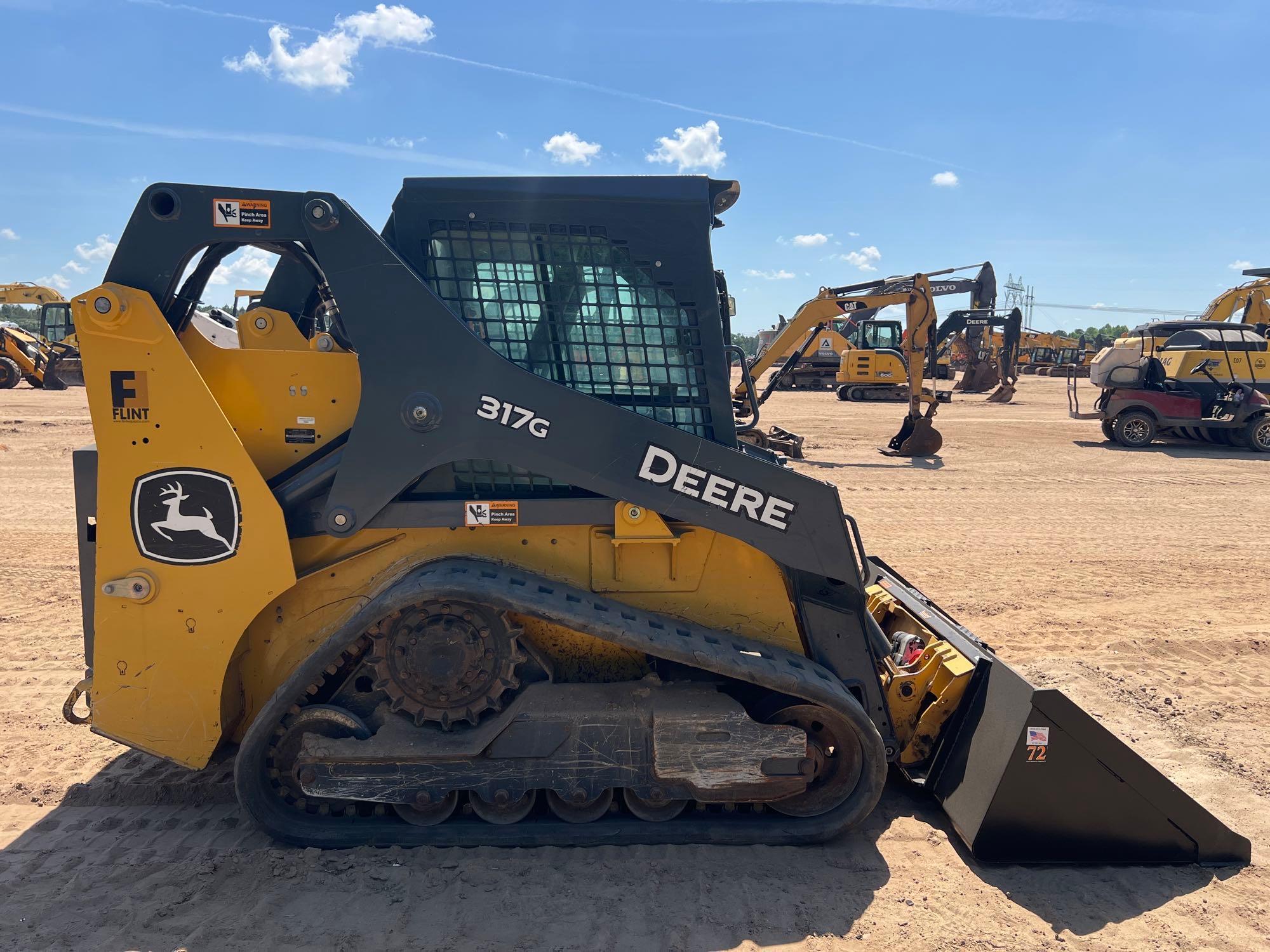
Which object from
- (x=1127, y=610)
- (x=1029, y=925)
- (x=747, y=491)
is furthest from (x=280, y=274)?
(x=1127, y=610)

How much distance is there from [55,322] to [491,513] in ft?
107

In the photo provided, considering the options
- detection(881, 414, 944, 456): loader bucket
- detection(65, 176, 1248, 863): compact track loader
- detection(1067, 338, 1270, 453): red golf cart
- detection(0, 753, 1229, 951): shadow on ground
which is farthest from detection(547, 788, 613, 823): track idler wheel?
detection(1067, 338, 1270, 453): red golf cart

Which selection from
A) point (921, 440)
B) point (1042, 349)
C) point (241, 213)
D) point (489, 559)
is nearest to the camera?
point (241, 213)

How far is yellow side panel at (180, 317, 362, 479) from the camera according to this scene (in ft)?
11.1

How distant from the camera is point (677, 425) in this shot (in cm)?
350

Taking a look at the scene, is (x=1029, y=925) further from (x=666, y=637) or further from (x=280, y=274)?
(x=280, y=274)

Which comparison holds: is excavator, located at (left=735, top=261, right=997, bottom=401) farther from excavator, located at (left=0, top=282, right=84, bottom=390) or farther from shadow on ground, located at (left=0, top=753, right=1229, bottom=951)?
excavator, located at (left=0, top=282, right=84, bottom=390)

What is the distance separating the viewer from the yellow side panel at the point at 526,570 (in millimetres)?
3404

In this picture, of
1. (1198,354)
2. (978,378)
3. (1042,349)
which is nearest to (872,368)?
(978,378)

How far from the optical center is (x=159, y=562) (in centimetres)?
325

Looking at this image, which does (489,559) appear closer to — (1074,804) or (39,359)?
(1074,804)

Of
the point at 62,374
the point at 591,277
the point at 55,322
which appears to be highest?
the point at 55,322

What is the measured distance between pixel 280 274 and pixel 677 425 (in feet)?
6.83

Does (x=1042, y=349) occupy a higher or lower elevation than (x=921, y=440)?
higher
